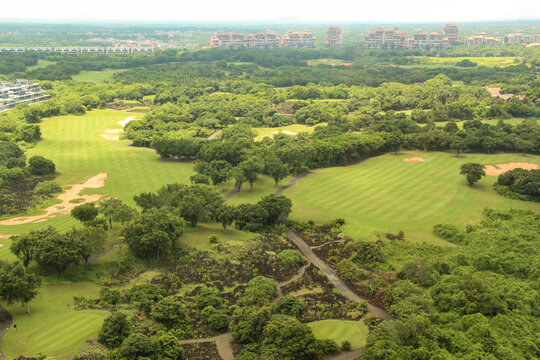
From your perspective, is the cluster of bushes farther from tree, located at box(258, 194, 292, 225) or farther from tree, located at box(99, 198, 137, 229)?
tree, located at box(99, 198, 137, 229)

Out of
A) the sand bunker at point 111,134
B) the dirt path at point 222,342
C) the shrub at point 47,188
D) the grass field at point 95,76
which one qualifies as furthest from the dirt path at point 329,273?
the grass field at point 95,76

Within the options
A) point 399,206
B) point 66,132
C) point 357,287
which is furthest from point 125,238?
point 66,132

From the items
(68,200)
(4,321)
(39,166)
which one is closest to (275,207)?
(68,200)

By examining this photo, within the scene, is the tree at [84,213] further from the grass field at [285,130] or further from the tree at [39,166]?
the grass field at [285,130]

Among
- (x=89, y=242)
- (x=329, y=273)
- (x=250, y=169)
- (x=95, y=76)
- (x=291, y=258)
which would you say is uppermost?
(x=95, y=76)

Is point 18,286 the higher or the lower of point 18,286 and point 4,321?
the higher

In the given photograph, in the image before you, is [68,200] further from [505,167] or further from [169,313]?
[505,167]

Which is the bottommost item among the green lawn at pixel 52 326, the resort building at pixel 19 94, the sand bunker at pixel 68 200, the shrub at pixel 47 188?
the green lawn at pixel 52 326
